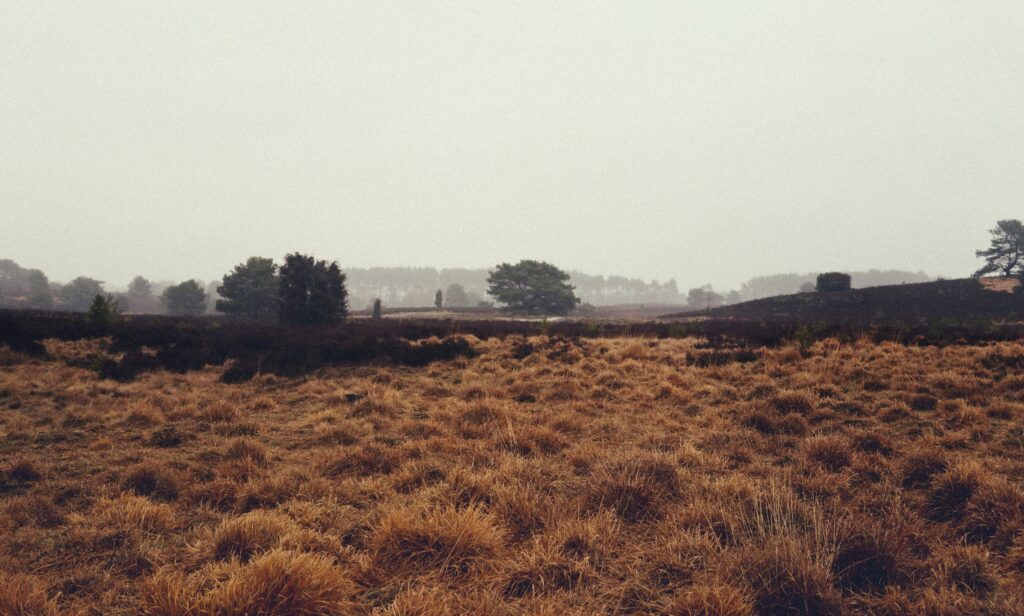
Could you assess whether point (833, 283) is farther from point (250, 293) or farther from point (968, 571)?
point (250, 293)

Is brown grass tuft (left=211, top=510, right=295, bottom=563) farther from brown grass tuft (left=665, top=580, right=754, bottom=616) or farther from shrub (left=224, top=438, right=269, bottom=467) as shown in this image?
brown grass tuft (left=665, top=580, right=754, bottom=616)

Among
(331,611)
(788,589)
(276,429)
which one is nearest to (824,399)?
(788,589)

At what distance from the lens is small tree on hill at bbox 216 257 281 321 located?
38.4m

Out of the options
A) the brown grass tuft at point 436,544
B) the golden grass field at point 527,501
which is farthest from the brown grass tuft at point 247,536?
the brown grass tuft at point 436,544

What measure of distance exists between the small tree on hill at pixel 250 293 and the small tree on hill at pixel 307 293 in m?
16.9

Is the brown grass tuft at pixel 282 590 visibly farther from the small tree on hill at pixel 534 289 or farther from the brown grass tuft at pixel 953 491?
the small tree on hill at pixel 534 289

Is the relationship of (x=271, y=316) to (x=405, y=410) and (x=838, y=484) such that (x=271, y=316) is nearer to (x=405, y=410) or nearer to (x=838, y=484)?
(x=405, y=410)

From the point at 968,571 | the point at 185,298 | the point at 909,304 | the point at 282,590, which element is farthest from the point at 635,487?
the point at 185,298

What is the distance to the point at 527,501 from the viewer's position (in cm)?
390

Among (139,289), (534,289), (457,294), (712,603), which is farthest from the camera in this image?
(457,294)

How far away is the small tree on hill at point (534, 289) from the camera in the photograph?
196 ft

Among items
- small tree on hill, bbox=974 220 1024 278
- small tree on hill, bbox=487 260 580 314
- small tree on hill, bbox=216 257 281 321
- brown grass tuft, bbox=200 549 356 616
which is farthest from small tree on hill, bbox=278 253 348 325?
small tree on hill, bbox=974 220 1024 278

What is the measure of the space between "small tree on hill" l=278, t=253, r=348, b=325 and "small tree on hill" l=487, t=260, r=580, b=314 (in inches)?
1461

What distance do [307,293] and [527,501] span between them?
2201cm
